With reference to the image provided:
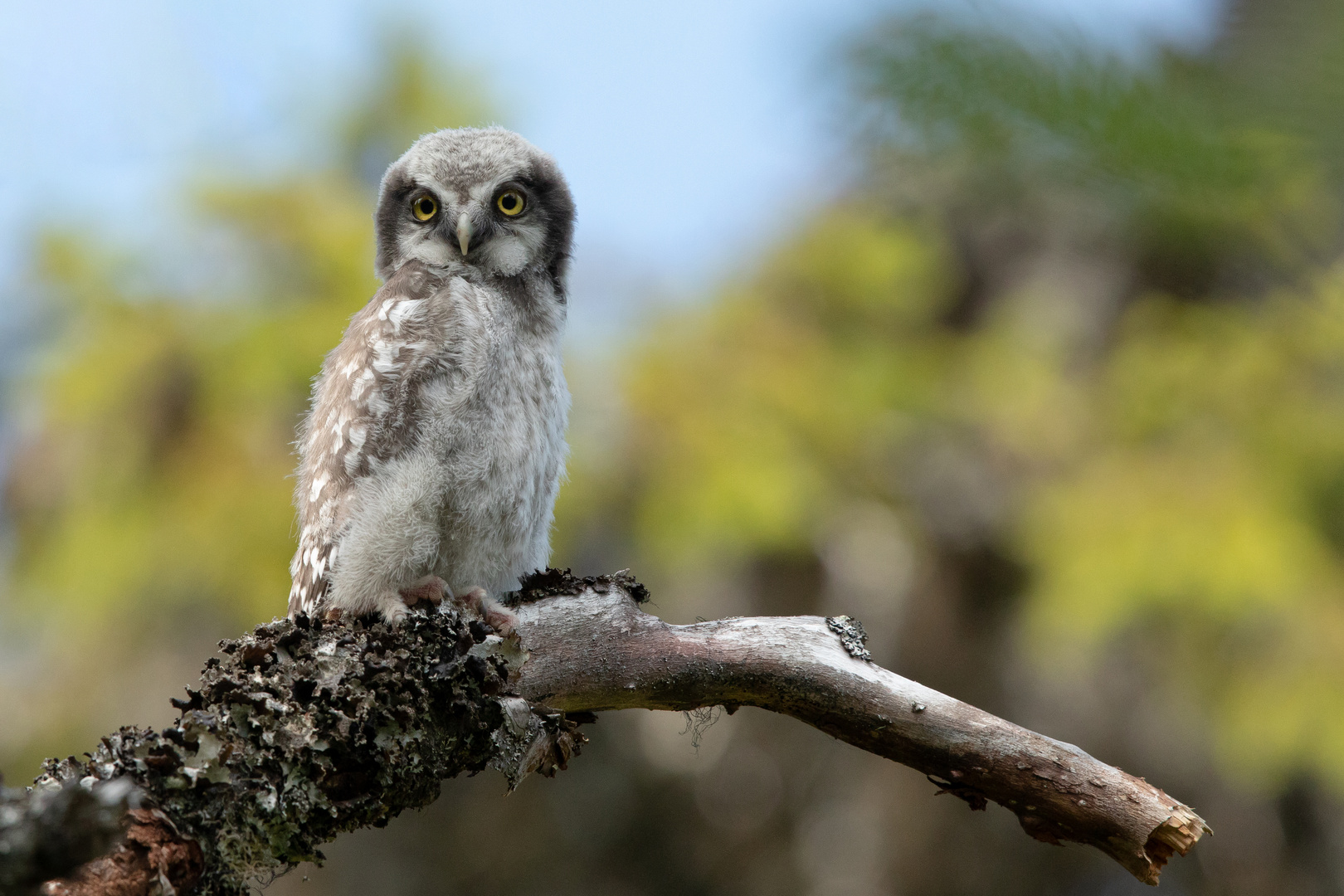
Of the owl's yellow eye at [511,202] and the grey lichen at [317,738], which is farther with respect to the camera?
the owl's yellow eye at [511,202]

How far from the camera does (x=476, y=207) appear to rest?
10.7 ft

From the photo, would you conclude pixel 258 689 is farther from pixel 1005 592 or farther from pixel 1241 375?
pixel 1005 592

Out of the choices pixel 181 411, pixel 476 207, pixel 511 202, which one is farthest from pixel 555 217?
pixel 181 411

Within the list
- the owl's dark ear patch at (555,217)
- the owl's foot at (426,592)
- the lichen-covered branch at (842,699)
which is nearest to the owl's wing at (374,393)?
the owl's foot at (426,592)

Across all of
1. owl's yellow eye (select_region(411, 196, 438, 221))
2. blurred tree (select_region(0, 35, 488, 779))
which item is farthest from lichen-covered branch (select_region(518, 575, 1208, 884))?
blurred tree (select_region(0, 35, 488, 779))

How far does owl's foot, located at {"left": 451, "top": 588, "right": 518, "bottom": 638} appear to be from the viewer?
8.30 feet

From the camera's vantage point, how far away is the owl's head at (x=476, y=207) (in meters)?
3.28

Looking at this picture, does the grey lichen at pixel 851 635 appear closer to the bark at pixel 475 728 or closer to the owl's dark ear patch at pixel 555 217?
the bark at pixel 475 728

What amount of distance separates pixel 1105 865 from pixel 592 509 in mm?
4512

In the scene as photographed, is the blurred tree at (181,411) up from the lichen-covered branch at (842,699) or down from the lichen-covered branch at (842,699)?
up

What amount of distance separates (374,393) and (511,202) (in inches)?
31.3

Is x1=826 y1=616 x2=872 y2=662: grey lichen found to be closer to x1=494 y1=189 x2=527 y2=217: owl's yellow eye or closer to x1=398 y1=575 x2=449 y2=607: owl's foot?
x1=398 y1=575 x2=449 y2=607: owl's foot

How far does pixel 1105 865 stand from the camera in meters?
7.75

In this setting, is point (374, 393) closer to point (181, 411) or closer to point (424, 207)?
point (424, 207)
